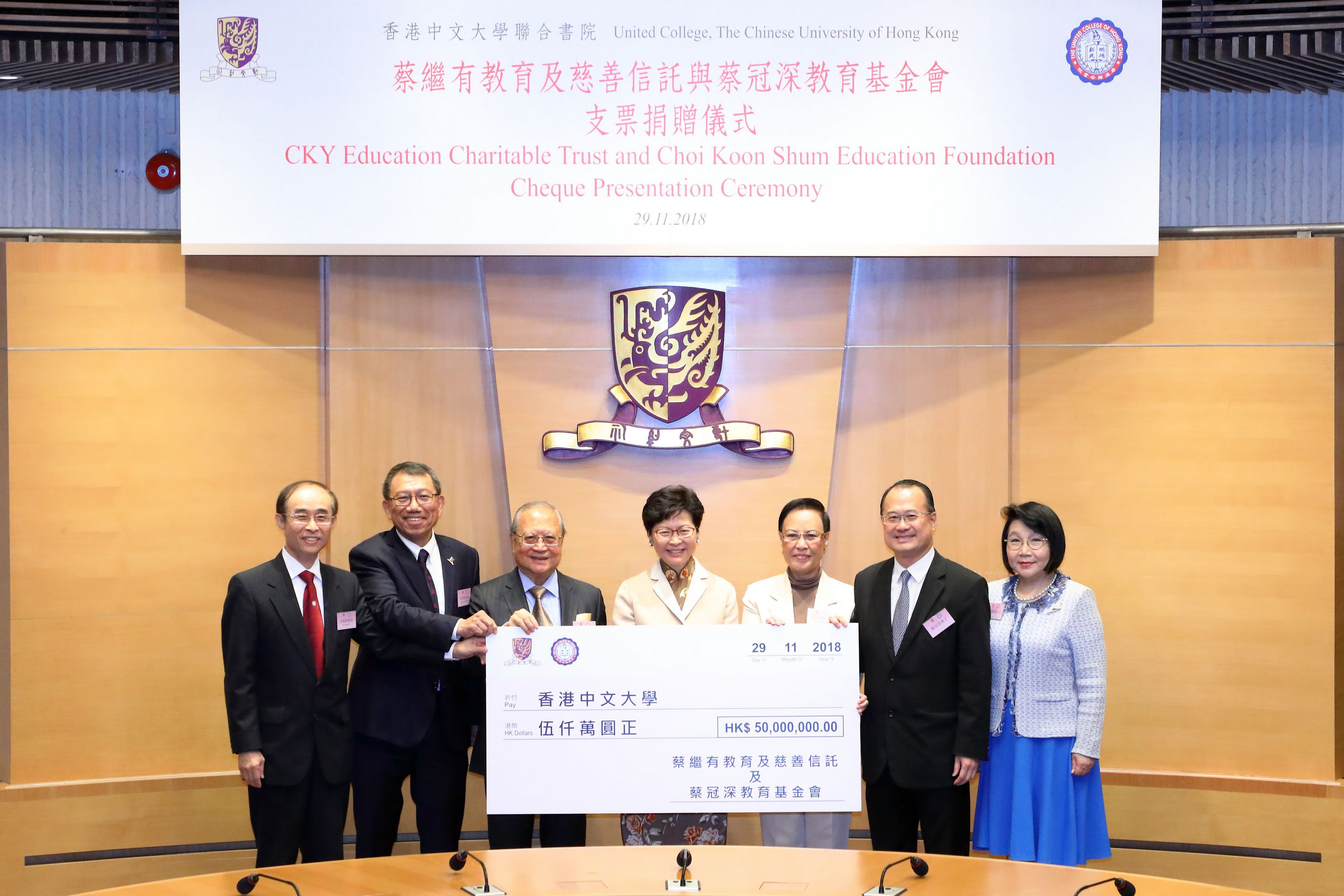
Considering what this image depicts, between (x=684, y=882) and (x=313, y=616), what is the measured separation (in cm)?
163

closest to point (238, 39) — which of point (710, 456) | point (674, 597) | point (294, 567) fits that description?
point (294, 567)

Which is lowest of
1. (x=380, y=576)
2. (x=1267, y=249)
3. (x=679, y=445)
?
(x=380, y=576)

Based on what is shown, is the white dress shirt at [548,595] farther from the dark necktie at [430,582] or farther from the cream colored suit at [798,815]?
the cream colored suit at [798,815]

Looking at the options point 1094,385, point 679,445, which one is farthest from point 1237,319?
point 679,445

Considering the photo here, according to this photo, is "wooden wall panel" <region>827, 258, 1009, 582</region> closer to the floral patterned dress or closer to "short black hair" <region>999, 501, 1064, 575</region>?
"short black hair" <region>999, 501, 1064, 575</region>

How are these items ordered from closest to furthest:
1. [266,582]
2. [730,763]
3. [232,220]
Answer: [730,763] → [266,582] → [232,220]

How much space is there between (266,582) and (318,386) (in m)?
1.42

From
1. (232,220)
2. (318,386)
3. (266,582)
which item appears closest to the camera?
(266,582)

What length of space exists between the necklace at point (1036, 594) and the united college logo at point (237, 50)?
342 centimetres

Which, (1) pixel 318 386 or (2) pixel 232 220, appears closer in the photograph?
(2) pixel 232 220

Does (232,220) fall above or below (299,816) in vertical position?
above

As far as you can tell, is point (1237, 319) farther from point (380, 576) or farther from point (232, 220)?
point (232, 220)

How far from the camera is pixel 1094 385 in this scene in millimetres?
4766

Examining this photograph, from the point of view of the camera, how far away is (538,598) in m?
3.74
